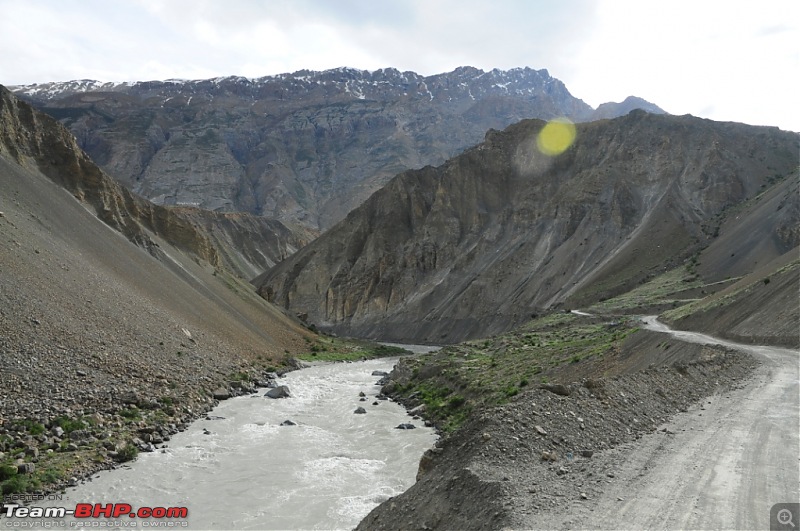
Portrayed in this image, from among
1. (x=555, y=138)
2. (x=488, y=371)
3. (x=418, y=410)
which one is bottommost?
(x=418, y=410)

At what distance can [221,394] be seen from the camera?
3131 cm

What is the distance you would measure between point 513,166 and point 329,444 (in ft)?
335

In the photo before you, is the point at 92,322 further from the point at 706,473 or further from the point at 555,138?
the point at 555,138

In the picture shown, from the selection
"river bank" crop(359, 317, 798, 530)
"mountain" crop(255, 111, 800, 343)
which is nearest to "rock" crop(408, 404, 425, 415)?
"river bank" crop(359, 317, 798, 530)

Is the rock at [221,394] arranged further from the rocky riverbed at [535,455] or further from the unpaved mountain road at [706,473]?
the unpaved mountain road at [706,473]

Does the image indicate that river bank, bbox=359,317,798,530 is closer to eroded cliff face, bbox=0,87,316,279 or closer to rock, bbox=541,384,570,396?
rock, bbox=541,384,570,396

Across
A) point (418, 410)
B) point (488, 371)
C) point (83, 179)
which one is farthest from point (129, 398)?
point (83, 179)

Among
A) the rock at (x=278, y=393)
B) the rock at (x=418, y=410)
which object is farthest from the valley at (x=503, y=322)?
the rock at (x=278, y=393)

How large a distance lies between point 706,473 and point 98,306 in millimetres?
33224

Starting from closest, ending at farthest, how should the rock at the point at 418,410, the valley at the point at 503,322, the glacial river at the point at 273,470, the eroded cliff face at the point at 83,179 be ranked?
the valley at the point at 503,322, the glacial river at the point at 273,470, the rock at the point at 418,410, the eroded cliff face at the point at 83,179

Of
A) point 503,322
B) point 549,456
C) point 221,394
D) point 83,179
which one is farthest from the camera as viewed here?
point 503,322

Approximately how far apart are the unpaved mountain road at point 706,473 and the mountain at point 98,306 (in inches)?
642

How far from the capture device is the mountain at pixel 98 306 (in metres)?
22.1

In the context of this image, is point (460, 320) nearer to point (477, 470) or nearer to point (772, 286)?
point (772, 286)
